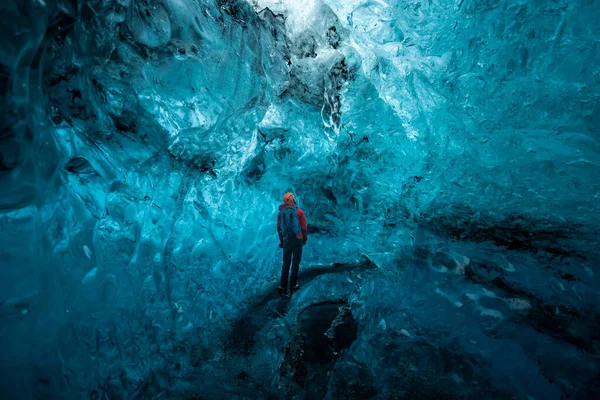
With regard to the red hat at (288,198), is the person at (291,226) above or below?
below

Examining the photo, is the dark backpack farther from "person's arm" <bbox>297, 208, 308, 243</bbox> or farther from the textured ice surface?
the textured ice surface

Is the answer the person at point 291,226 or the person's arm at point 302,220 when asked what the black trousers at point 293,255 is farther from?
the person's arm at point 302,220

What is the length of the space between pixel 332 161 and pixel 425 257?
245 centimetres

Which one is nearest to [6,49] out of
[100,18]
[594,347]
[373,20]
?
[100,18]

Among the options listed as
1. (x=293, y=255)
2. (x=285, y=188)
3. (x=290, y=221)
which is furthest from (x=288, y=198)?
(x=285, y=188)

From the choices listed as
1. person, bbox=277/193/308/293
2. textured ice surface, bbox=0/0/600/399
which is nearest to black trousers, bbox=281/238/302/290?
person, bbox=277/193/308/293

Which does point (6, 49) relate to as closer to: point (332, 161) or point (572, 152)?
point (332, 161)

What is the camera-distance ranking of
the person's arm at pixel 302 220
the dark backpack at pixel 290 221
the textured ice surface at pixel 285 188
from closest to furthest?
the textured ice surface at pixel 285 188, the dark backpack at pixel 290 221, the person's arm at pixel 302 220

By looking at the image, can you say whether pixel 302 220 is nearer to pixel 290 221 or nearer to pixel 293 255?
pixel 290 221

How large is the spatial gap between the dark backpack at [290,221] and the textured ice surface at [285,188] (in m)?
1.09

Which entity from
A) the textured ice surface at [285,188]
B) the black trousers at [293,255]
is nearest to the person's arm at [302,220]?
the black trousers at [293,255]

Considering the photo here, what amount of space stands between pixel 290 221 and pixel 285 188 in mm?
2096

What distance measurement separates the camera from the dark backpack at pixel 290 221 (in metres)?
4.02

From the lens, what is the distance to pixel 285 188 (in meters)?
6.05
